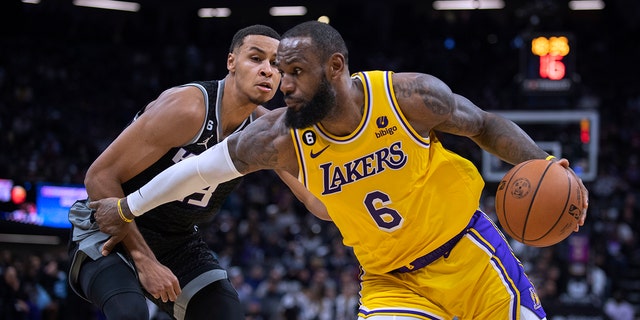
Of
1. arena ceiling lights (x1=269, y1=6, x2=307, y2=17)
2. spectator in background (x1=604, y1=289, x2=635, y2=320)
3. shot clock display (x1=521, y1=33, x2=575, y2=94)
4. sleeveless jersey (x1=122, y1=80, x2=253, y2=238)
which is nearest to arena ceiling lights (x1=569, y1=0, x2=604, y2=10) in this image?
arena ceiling lights (x1=269, y1=6, x2=307, y2=17)

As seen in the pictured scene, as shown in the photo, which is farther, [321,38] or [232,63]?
[232,63]

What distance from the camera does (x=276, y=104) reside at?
55.1 ft

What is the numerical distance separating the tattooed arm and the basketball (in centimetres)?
13

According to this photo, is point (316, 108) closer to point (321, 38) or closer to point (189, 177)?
point (321, 38)

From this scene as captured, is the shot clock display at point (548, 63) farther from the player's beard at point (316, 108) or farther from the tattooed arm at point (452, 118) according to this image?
the player's beard at point (316, 108)

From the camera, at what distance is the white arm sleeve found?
371 centimetres

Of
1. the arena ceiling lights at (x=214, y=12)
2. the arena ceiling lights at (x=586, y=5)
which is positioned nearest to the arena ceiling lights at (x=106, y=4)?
the arena ceiling lights at (x=214, y=12)

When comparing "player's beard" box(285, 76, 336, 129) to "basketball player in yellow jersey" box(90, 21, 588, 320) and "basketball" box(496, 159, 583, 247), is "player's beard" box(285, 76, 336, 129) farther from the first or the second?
"basketball" box(496, 159, 583, 247)

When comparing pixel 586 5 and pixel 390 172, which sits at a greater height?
pixel 390 172

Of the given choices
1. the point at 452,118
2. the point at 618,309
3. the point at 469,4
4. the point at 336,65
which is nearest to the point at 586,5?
the point at 469,4

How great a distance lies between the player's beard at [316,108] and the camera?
3.45 m

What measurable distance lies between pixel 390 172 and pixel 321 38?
64 centimetres

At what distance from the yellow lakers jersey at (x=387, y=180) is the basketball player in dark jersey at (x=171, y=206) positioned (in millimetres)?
821

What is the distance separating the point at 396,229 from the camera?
3.59 meters
